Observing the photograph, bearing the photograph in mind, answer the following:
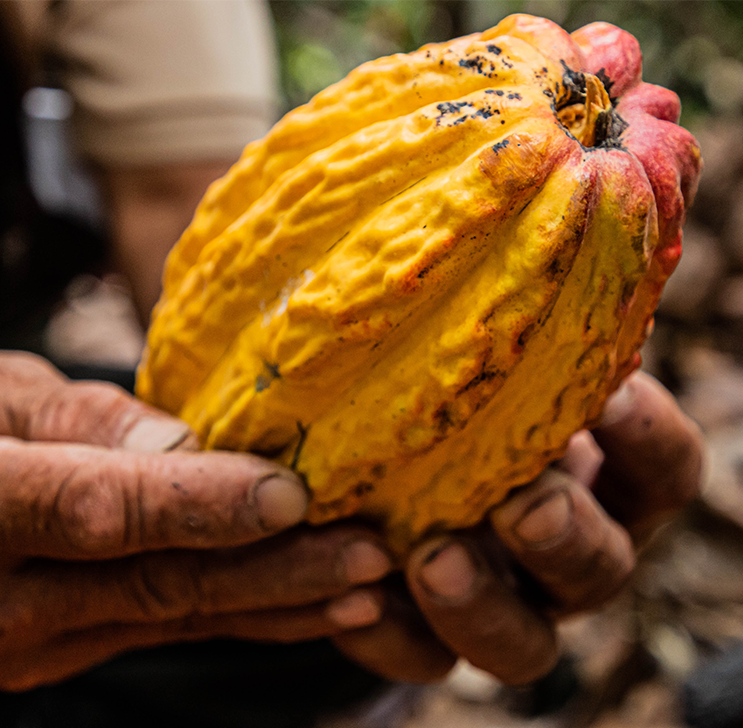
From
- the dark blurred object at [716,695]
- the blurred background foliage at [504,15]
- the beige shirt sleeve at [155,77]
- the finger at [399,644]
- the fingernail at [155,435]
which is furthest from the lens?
the blurred background foliage at [504,15]

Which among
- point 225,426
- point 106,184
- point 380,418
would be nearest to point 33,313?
point 106,184

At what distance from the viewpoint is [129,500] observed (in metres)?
0.76

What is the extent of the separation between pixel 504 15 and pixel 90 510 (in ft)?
12.1

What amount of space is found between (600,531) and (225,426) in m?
0.56

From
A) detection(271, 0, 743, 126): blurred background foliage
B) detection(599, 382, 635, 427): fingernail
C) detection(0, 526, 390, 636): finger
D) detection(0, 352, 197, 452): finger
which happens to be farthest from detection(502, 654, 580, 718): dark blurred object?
detection(271, 0, 743, 126): blurred background foliage

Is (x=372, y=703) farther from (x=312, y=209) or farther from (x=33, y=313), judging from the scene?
(x=33, y=313)

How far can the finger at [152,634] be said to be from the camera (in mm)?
926

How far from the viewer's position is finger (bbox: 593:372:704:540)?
1.03 meters

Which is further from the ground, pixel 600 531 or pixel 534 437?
pixel 534 437

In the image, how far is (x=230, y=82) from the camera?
1.65m

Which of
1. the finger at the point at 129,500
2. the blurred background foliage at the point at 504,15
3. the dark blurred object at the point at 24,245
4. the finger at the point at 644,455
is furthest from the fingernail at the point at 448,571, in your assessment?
the blurred background foliage at the point at 504,15

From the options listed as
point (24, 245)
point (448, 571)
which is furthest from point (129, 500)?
point (24, 245)

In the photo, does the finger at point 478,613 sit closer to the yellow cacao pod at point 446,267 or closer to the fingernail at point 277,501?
the yellow cacao pod at point 446,267

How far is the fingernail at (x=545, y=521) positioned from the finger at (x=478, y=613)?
8cm
